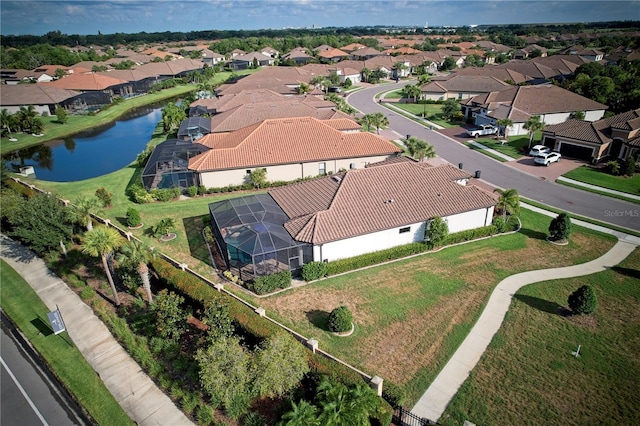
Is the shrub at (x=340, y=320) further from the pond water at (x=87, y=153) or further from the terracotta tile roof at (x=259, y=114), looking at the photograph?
the pond water at (x=87, y=153)

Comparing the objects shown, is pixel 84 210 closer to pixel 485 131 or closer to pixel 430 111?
pixel 485 131

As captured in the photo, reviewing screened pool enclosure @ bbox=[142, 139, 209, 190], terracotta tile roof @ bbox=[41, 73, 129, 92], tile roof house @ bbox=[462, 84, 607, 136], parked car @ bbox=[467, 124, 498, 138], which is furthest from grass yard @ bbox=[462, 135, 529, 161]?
terracotta tile roof @ bbox=[41, 73, 129, 92]

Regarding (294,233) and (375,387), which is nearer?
(375,387)

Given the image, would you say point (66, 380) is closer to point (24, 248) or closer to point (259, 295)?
point (259, 295)

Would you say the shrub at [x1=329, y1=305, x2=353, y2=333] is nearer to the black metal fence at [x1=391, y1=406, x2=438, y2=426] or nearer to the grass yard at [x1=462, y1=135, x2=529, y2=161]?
the black metal fence at [x1=391, y1=406, x2=438, y2=426]

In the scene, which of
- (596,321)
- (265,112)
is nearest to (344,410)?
(596,321)

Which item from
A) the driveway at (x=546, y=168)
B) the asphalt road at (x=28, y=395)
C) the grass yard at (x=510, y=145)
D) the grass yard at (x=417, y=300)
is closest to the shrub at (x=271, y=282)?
the grass yard at (x=417, y=300)

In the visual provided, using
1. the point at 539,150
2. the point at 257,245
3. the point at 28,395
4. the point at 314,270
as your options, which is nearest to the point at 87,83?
the point at 257,245
